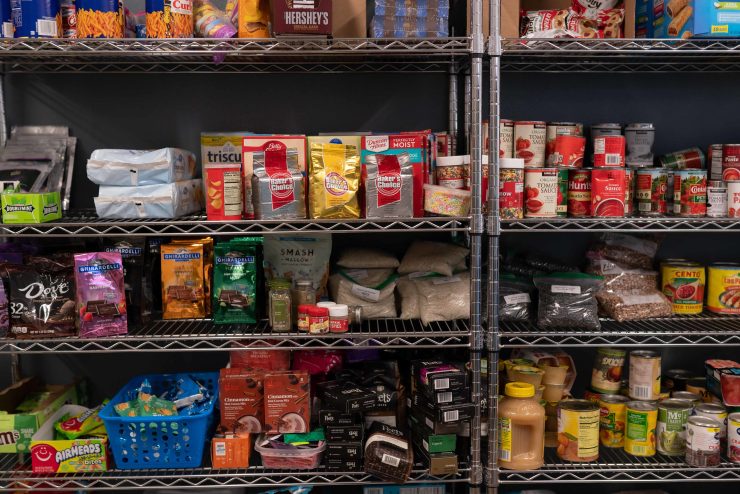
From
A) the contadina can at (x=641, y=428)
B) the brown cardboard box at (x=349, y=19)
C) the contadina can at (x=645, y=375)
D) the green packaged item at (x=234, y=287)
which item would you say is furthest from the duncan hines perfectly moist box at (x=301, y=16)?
the contadina can at (x=641, y=428)

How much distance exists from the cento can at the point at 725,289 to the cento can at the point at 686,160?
389 millimetres

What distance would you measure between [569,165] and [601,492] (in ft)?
4.62

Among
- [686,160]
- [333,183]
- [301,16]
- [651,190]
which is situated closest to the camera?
[301,16]

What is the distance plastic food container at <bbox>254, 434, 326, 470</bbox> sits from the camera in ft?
7.30

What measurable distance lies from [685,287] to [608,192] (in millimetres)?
522

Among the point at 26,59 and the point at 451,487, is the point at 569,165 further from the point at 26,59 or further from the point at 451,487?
the point at 26,59

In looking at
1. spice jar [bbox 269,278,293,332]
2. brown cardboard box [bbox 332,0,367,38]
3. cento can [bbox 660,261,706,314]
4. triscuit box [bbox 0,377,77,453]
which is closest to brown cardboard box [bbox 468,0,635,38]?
brown cardboard box [bbox 332,0,367,38]

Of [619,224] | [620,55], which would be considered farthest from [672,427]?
[620,55]

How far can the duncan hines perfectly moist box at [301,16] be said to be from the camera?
6.66 ft

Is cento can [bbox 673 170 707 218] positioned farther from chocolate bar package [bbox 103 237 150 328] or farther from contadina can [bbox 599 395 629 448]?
chocolate bar package [bbox 103 237 150 328]

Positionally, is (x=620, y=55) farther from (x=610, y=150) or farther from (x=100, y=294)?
(x=100, y=294)

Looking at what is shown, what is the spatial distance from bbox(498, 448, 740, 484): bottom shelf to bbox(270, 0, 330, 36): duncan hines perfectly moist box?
61.0 inches

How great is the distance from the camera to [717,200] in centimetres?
231

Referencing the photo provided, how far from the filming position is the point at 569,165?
233 cm
